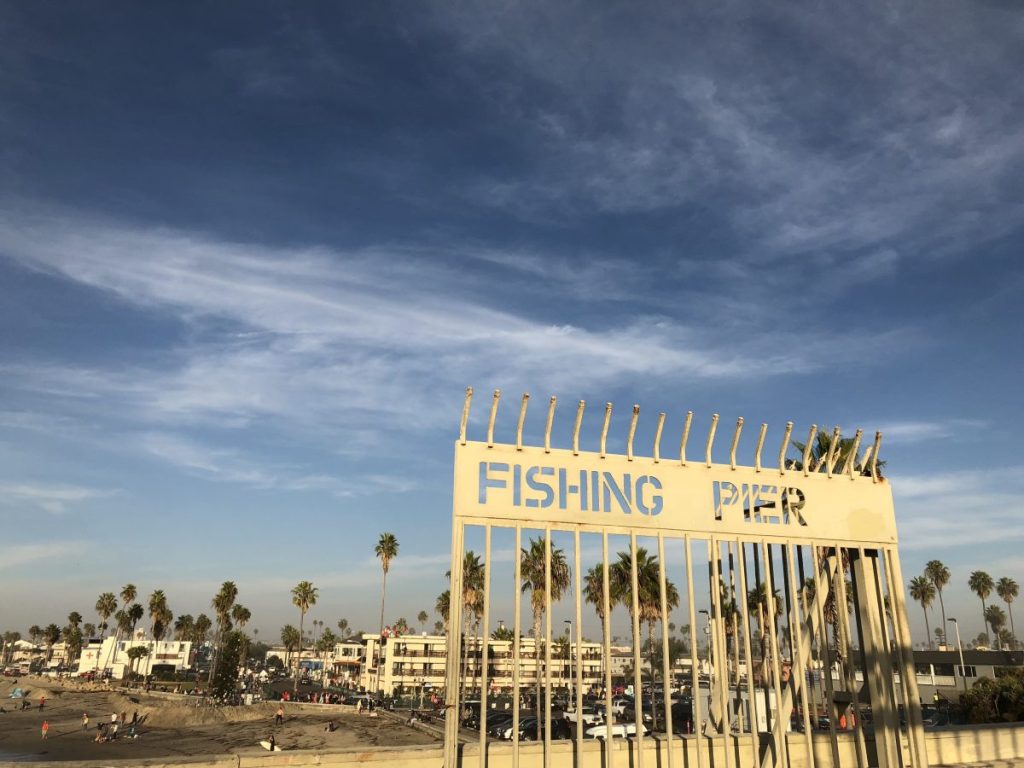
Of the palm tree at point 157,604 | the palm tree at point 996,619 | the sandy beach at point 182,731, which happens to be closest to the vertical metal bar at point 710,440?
the sandy beach at point 182,731

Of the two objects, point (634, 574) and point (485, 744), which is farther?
point (634, 574)

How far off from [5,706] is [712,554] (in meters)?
79.4

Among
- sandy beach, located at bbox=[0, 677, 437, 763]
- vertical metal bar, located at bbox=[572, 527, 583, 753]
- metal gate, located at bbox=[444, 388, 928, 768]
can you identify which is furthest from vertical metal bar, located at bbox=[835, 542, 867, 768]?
sandy beach, located at bbox=[0, 677, 437, 763]

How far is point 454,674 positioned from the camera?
10.2 meters

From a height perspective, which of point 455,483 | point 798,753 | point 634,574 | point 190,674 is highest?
point 455,483

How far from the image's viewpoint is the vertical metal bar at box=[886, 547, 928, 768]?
14.0 metres

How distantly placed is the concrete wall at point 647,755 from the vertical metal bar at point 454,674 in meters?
0.40

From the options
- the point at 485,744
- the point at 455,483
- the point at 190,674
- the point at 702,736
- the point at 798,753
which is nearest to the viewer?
the point at 485,744

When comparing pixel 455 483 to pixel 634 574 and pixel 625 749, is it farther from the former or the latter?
pixel 625 749

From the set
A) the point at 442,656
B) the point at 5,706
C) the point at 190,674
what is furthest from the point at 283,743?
the point at 190,674

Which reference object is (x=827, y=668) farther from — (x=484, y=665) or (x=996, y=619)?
(x=996, y=619)

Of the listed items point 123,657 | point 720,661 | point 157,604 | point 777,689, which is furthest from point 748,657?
point 123,657

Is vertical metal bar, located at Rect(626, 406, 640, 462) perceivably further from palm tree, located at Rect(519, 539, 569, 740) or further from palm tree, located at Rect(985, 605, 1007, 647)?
palm tree, located at Rect(985, 605, 1007, 647)

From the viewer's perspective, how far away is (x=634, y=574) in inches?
465
